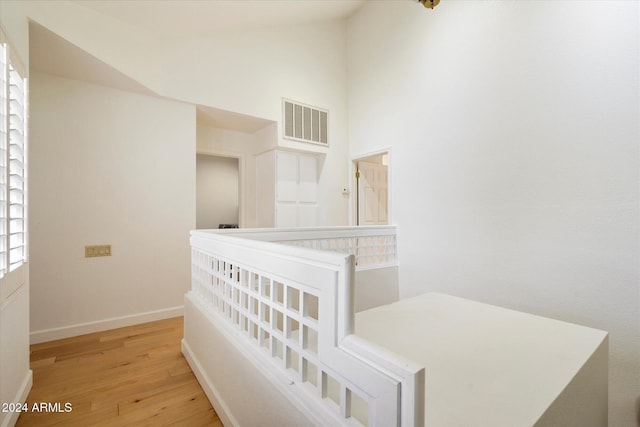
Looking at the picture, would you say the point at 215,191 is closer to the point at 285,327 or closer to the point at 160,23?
the point at 160,23

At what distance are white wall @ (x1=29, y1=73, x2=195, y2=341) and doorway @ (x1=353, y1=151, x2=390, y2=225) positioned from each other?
237 cm

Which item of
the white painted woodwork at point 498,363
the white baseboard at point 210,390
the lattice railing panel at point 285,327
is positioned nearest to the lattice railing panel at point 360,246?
the lattice railing panel at point 285,327

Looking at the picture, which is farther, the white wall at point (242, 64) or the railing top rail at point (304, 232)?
the white wall at point (242, 64)

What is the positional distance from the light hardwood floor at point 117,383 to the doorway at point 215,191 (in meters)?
3.93

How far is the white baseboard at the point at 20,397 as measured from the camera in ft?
A: 4.57

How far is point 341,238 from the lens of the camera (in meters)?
3.02

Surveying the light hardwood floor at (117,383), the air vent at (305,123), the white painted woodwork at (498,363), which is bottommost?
the light hardwood floor at (117,383)

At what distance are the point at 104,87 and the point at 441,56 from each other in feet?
11.5

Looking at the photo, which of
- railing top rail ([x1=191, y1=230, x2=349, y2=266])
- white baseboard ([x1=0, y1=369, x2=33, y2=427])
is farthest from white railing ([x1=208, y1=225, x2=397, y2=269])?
white baseboard ([x1=0, y1=369, x2=33, y2=427])

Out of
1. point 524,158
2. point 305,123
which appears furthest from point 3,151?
point 524,158

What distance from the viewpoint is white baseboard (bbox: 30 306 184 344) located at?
2.51 meters

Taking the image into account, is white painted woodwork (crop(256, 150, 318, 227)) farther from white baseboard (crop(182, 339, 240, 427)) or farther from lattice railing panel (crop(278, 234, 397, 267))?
white baseboard (crop(182, 339, 240, 427))

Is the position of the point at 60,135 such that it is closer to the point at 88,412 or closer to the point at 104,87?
the point at 104,87

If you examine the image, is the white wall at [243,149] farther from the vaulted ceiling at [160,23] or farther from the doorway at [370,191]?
the doorway at [370,191]
